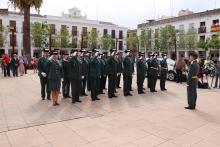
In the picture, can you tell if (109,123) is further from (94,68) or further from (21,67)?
(21,67)

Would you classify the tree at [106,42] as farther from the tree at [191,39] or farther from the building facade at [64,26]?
the tree at [191,39]

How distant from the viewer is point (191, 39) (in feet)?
135

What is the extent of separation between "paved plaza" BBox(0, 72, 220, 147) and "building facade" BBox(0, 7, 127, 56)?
1320 inches

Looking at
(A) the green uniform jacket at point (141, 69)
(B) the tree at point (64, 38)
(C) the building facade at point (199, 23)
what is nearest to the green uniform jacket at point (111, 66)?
(A) the green uniform jacket at point (141, 69)

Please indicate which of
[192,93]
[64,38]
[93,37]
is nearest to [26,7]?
[192,93]

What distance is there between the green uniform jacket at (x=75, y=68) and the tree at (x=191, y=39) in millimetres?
A: 35187

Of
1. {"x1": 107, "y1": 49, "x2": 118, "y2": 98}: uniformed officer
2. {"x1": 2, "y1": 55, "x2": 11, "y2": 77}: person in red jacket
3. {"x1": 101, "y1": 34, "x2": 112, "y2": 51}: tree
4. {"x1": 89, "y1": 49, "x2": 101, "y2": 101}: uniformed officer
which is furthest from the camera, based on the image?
{"x1": 101, "y1": 34, "x2": 112, "y2": 51}: tree

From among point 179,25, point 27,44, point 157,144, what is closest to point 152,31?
point 179,25

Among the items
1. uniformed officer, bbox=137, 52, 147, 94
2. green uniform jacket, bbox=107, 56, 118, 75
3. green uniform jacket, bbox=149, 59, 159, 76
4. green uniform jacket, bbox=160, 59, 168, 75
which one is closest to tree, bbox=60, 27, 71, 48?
green uniform jacket, bbox=160, 59, 168, 75

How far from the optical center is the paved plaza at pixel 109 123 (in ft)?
18.0

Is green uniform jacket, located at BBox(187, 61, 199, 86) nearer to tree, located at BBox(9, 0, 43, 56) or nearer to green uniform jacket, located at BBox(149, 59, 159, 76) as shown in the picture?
green uniform jacket, located at BBox(149, 59, 159, 76)

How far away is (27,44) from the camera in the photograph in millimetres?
23656

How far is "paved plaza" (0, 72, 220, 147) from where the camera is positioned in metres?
5.48

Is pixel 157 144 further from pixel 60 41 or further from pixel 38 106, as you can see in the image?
pixel 60 41
